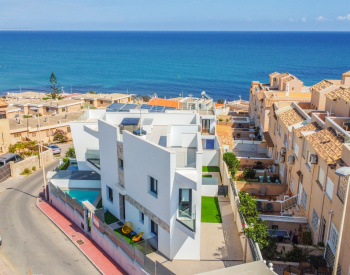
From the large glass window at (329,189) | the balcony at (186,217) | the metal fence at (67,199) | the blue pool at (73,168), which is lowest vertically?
the metal fence at (67,199)

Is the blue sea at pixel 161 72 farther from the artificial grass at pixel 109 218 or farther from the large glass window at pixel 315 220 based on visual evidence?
the large glass window at pixel 315 220

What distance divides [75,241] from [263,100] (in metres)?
26.3

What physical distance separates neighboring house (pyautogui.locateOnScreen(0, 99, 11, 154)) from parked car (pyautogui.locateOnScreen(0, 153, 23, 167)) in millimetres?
2549

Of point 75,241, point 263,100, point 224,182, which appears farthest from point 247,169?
point 75,241

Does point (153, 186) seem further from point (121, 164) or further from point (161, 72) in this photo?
point (161, 72)

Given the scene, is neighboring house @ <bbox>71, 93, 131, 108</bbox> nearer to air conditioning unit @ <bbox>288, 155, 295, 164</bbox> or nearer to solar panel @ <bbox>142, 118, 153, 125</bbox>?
solar panel @ <bbox>142, 118, 153, 125</bbox>

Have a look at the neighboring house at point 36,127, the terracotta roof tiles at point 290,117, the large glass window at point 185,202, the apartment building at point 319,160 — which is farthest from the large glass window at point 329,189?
the neighboring house at point 36,127

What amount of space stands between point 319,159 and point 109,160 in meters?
13.0

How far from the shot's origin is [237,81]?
414 ft

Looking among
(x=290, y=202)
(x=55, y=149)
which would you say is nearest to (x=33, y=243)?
(x=290, y=202)

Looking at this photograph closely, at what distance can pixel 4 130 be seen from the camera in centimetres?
4069

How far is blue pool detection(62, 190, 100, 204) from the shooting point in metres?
28.6

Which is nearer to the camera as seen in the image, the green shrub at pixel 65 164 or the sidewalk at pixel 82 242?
the sidewalk at pixel 82 242

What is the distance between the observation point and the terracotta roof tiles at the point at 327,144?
65.8 feet
